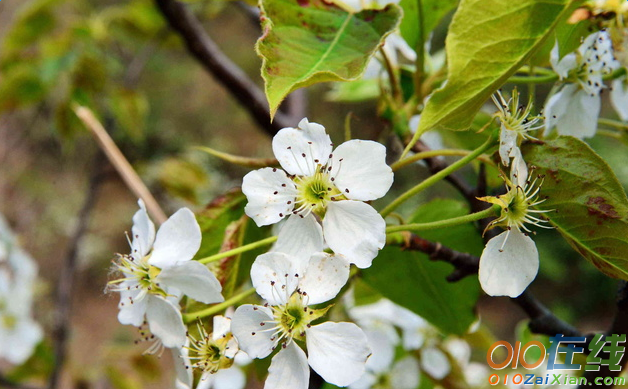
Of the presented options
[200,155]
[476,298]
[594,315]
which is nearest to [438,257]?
[476,298]

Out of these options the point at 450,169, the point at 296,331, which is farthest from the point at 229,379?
the point at 450,169

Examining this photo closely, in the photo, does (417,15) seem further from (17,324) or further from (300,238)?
(17,324)

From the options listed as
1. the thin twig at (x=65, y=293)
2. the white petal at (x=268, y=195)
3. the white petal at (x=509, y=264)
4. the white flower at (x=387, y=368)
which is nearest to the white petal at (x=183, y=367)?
the white petal at (x=268, y=195)

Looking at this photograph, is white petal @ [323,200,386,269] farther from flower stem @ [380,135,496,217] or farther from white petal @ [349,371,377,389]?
white petal @ [349,371,377,389]

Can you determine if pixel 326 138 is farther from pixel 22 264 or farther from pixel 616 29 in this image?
pixel 22 264

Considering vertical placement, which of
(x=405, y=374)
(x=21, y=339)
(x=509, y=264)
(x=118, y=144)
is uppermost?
(x=509, y=264)

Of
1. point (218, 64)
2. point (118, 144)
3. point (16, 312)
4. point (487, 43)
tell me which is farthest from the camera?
point (118, 144)

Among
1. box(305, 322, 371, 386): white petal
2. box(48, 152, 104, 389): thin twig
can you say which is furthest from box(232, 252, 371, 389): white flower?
box(48, 152, 104, 389): thin twig

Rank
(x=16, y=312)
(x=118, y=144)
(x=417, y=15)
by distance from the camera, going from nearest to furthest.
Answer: (x=417, y=15) < (x=16, y=312) < (x=118, y=144)
